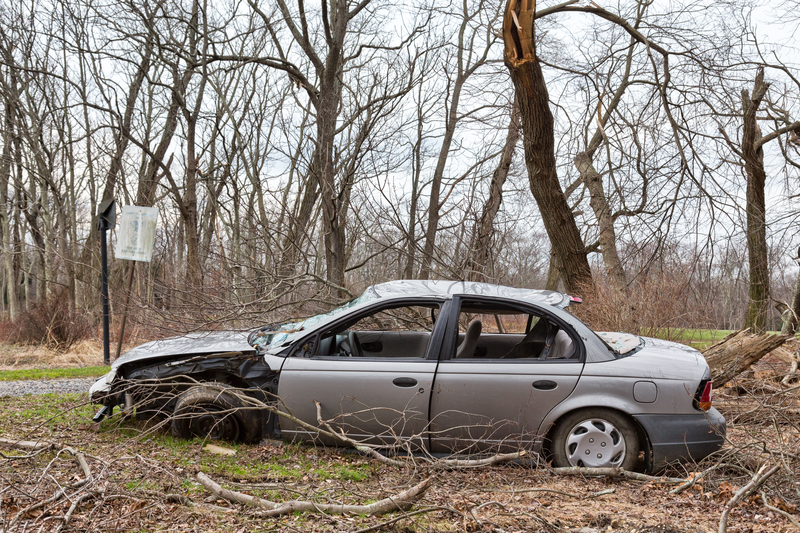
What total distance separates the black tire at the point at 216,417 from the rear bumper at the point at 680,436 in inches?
125

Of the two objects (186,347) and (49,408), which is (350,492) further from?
(49,408)

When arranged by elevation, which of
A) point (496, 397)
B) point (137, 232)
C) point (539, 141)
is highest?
point (539, 141)

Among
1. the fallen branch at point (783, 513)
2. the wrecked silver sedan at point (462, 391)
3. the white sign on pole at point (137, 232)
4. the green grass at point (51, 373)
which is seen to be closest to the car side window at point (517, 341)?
the wrecked silver sedan at point (462, 391)

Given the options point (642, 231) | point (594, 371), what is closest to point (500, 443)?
point (594, 371)

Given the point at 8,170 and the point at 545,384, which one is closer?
the point at 545,384

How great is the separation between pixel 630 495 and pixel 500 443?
38.6 inches

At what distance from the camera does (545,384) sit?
4.53 meters

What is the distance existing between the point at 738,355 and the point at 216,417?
20.3 ft

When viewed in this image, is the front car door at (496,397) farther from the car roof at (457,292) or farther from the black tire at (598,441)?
the car roof at (457,292)

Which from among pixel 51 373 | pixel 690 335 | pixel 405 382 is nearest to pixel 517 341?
pixel 405 382

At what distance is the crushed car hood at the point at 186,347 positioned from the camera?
5098 millimetres

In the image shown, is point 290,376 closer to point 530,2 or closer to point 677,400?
point 677,400

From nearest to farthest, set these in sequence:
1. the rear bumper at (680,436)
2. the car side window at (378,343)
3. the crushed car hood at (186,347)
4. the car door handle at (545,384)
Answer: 1. the rear bumper at (680,436)
2. the car door handle at (545,384)
3. the crushed car hood at (186,347)
4. the car side window at (378,343)

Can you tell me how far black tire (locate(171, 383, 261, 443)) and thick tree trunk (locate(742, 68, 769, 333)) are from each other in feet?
22.1
